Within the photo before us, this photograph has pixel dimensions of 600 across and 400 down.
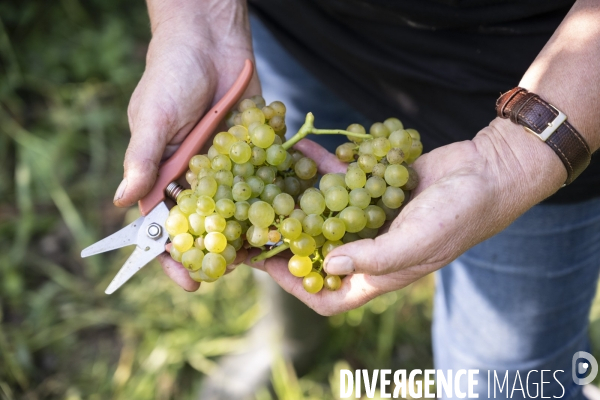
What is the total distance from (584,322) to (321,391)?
0.99m

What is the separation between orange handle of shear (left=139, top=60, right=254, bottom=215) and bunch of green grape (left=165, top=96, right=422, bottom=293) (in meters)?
0.05

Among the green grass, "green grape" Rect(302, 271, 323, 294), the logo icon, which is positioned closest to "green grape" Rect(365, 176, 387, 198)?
"green grape" Rect(302, 271, 323, 294)

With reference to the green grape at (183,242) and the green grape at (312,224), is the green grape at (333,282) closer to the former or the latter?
→ the green grape at (312,224)

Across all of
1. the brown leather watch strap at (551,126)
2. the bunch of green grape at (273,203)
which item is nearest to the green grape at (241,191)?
the bunch of green grape at (273,203)

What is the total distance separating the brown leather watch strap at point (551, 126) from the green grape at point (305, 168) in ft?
1.39

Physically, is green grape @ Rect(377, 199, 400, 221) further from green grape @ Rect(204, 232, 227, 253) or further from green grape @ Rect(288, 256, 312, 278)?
green grape @ Rect(204, 232, 227, 253)

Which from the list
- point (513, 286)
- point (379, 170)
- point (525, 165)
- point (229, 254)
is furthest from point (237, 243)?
point (513, 286)

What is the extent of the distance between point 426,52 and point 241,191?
555mm

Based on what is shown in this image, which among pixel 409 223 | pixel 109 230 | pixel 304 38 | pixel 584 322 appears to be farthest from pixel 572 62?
pixel 109 230

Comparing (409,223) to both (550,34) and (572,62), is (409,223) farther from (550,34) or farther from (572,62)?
(550,34)

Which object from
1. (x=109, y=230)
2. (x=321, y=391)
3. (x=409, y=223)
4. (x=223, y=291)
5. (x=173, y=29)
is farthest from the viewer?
(x=109, y=230)

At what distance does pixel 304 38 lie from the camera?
1.45 metres

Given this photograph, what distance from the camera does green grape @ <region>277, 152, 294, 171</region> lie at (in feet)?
4.01

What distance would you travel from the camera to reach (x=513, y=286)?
1.39 metres
